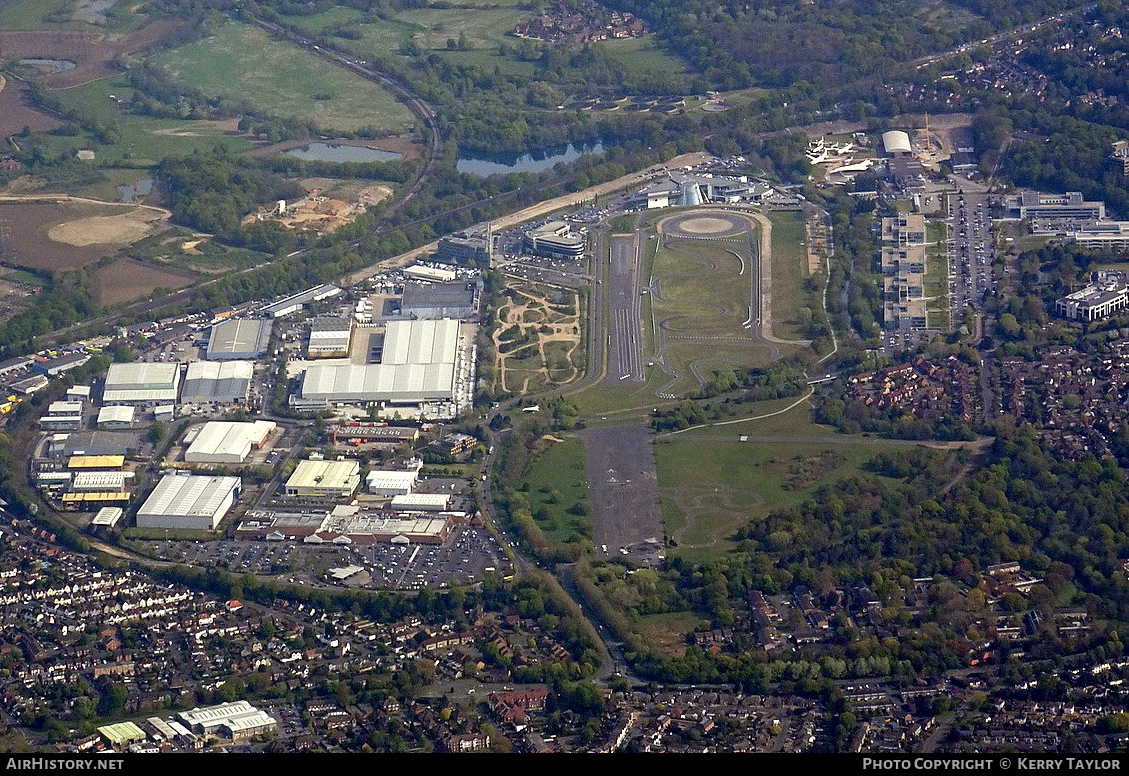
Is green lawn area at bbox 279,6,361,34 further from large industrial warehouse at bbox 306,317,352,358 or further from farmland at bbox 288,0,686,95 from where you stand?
large industrial warehouse at bbox 306,317,352,358

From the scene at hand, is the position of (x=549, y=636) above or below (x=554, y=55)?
below

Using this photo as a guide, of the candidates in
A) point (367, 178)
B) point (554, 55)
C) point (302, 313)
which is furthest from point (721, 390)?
point (554, 55)

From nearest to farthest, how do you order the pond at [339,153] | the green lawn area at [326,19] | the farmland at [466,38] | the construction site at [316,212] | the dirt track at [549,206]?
the dirt track at [549,206] < the construction site at [316,212] < the pond at [339,153] < the farmland at [466,38] < the green lawn area at [326,19]

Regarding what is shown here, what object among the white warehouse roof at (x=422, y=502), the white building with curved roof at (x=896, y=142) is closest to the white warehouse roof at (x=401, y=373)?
the white warehouse roof at (x=422, y=502)

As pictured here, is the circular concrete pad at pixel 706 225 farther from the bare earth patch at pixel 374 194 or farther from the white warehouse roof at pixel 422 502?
the white warehouse roof at pixel 422 502

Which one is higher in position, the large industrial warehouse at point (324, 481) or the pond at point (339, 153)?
the pond at point (339, 153)

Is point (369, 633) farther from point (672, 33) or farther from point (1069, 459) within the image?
point (672, 33)
